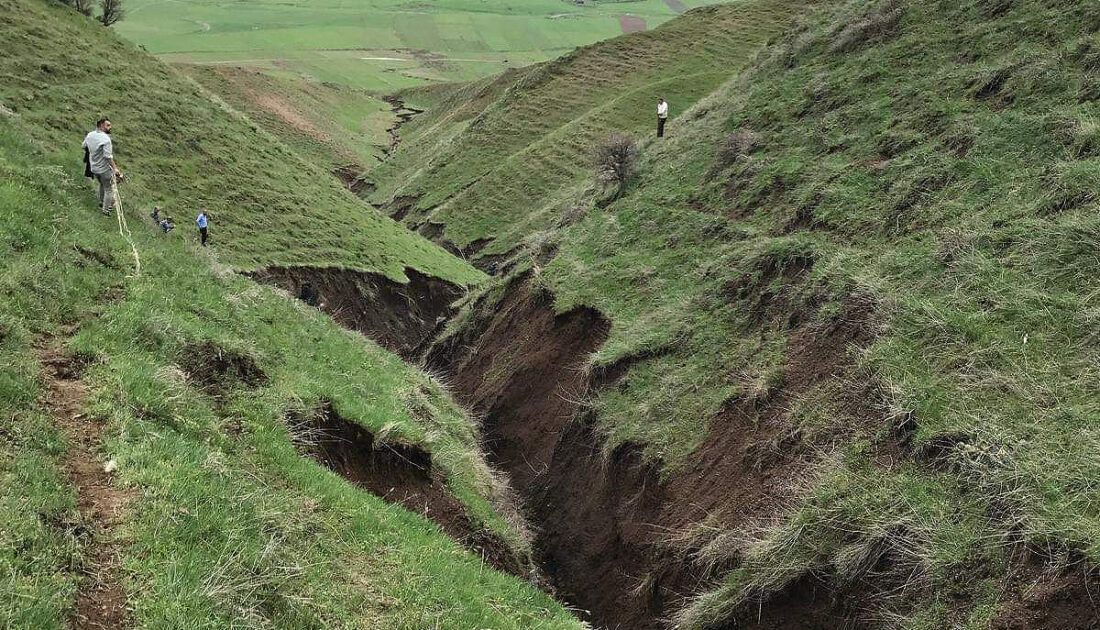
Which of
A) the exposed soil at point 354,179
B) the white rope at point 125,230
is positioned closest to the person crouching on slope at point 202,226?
the white rope at point 125,230

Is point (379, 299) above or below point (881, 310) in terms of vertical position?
below

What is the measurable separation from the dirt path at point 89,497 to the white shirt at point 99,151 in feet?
23.2

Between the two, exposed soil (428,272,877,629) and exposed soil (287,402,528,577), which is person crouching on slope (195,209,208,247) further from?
exposed soil (287,402,528,577)

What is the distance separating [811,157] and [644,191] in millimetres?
5444

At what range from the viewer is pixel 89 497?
624cm

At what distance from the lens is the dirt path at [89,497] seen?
17.2 feet

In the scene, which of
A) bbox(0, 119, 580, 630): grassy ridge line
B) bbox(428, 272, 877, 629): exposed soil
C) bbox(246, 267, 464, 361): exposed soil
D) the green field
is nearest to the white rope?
bbox(0, 119, 580, 630): grassy ridge line

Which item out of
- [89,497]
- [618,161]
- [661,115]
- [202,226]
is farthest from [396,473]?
[661,115]

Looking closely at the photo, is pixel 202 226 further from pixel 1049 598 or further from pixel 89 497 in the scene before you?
Result: pixel 1049 598

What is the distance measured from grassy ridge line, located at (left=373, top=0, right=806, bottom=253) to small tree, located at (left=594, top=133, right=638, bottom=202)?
8753 mm

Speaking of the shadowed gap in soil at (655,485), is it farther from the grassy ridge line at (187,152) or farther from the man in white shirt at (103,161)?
the grassy ridge line at (187,152)

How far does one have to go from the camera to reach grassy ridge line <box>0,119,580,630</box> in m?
5.61

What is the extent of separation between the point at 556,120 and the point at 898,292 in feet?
130

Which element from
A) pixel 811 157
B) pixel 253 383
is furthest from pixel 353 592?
pixel 811 157
